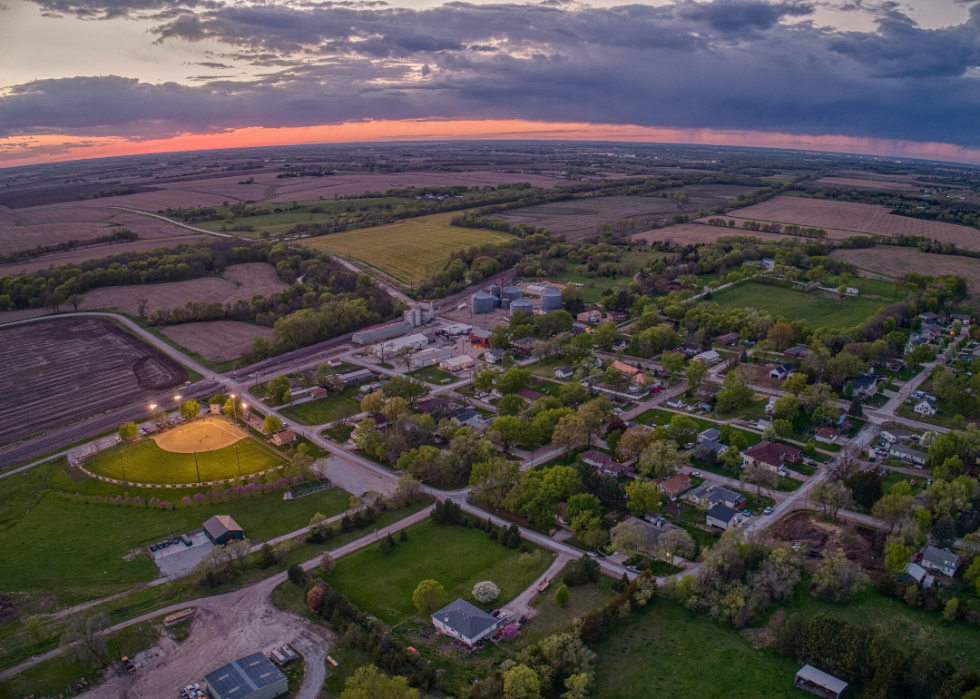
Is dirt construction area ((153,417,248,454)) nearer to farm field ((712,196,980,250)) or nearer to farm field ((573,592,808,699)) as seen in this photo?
farm field ((573,592,808,699))

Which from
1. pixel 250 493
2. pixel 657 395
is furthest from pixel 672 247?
pixel 250 493

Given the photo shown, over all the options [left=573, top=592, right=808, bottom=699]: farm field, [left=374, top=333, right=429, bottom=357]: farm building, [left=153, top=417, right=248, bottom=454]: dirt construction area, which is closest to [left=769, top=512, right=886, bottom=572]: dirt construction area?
[left=573, top=592, right=808, bottom=699]: farm field

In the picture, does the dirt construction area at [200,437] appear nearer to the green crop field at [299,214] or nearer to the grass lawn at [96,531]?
the grass lawn at [96,531]

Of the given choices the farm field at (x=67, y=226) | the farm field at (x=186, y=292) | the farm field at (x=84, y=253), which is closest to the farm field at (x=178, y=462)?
the farm field at (x=186, y=292)

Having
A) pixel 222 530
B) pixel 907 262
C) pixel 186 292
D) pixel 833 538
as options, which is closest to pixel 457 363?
pixel 222 530

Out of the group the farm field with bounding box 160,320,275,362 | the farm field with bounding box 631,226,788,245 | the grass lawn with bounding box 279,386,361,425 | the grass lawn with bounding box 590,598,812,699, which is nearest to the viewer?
the grass lawn with bounding box 590,598,812,699

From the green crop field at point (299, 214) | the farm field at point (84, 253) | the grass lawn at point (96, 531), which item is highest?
the green crop field at point (299, 214)
